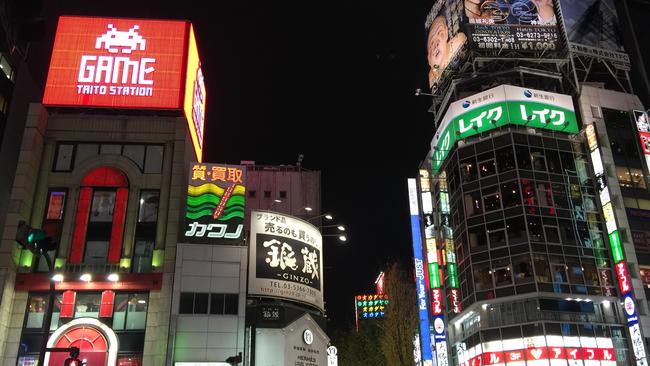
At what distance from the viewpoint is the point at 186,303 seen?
34750 millimetres

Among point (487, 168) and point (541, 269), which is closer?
point (541, 269)

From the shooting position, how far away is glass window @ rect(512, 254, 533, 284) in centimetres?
4734

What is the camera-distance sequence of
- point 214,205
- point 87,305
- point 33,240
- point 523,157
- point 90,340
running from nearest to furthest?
point 33,240, point 90,340, point 87,305, point 214,205, point 523,157

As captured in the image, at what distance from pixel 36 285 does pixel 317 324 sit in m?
17.8

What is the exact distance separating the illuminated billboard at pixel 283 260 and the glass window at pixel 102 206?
359 inches

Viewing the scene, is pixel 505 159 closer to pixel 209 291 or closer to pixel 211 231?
pixel 211 231

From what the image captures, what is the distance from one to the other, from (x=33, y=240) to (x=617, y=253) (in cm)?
4604

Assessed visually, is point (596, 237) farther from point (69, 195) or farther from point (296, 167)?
point (69, 195)

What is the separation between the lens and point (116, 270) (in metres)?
35.5

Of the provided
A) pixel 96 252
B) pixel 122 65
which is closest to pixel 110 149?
pixel 122 65

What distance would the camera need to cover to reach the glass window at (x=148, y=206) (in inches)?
1473

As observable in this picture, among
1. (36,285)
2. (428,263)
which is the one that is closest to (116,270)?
(36,285)

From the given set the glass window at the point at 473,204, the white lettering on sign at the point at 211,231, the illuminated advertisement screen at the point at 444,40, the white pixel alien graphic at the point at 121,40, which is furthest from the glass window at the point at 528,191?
the white pixel alien graphic at the point at 121,40

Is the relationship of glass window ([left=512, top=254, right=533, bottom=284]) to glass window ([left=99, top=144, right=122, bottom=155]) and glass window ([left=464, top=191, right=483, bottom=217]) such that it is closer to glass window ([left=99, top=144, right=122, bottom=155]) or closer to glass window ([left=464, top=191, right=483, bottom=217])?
glass window ([left=464, top=191, right=483, bottom=217])
